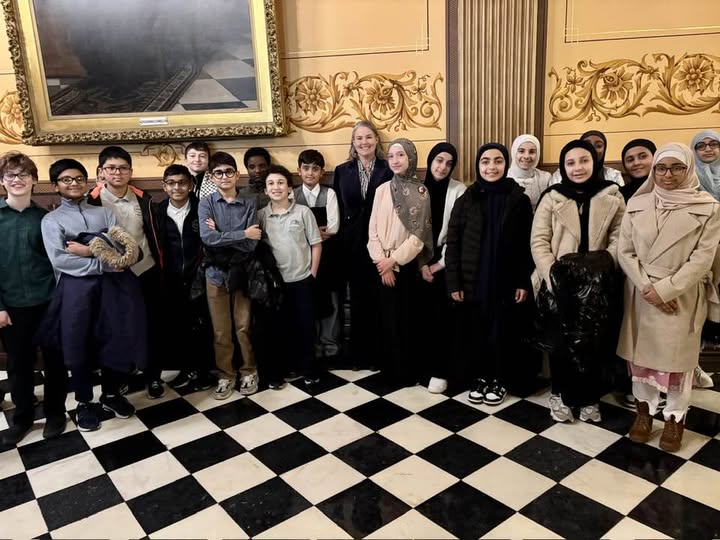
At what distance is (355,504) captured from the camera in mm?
2271

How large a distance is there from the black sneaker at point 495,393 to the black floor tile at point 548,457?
0.40 metres

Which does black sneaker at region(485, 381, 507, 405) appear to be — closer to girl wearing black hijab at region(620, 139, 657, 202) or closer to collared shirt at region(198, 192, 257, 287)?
girl wearing black hijab at region(620, 139, 657, 202)

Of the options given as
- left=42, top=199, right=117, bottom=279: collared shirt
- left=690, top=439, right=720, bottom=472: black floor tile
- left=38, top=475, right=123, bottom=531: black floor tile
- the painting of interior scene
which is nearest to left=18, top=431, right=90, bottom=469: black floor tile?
left=38, top=475, right=123, bottom=531: black floor tile

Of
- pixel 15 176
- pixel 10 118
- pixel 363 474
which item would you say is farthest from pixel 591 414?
pixel 10 118

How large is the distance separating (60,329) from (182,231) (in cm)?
86

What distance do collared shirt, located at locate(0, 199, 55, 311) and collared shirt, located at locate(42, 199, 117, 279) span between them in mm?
77

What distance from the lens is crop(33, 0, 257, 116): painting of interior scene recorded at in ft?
12.6

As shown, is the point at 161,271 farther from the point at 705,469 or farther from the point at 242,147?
the point at 705,469

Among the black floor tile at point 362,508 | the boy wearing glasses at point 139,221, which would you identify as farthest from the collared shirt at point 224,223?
the black floor tile at point 362,508

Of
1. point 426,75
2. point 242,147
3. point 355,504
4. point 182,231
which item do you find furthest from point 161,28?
point 355,504

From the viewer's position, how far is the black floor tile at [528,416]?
2.87 meters

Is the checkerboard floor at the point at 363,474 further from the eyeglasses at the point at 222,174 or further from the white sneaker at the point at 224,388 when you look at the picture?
the eyeglasses at the point at 222,174

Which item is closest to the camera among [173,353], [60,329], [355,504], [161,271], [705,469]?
[355,504]

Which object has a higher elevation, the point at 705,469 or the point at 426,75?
the point at 426,75
